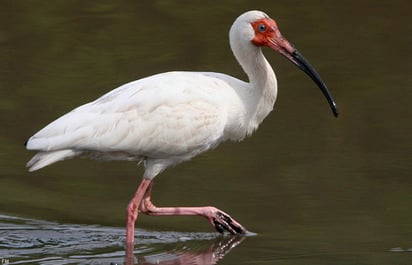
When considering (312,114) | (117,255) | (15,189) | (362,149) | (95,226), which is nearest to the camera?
(117,255)

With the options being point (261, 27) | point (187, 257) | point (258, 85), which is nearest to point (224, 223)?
point (187, 257)

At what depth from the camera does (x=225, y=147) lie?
14359 millimetres

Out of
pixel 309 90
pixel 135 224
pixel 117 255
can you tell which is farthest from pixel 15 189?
pixel 309 90

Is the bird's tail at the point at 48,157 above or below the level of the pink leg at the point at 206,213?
above

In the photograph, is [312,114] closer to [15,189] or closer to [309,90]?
[309,90]

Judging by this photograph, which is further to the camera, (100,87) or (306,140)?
(100,87)

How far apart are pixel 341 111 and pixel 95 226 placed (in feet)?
12.8

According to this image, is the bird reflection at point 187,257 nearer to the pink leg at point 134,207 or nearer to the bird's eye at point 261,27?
the pink leg at point 134,207

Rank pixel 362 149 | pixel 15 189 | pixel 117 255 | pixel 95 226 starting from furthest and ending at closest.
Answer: pixel 362 149 < pixel 15 189 < pixel 95 226 < pixel 117 255

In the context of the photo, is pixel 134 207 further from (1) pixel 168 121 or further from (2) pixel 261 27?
(2) pixel 261 27

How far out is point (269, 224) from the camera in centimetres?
1209

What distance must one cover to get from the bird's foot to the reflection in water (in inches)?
2.5

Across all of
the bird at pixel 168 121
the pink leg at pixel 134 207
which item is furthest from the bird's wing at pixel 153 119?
the pink leg at pixel 134 207

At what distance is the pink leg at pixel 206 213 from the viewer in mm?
11859
